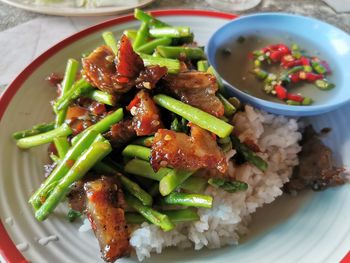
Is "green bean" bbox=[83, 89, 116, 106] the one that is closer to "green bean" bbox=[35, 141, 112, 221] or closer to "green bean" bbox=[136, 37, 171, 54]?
"green bean" bbox=[35, 141, 112, 221]

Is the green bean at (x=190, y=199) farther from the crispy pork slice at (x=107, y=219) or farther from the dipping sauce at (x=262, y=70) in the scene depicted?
the dipping sauce at (x=262, y=70)

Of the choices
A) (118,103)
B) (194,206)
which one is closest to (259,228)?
(194,206)

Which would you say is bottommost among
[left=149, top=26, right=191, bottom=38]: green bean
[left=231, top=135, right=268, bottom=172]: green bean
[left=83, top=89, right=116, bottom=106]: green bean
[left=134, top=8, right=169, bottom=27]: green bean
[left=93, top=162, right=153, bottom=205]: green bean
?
[left=231, top=135, right=268, bottom=172]: green bean

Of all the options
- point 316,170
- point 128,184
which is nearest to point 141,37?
point 128,184

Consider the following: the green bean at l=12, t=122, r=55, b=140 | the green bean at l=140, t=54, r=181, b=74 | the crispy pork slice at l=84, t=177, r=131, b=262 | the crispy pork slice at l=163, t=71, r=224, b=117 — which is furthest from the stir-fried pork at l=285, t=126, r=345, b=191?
the green bean at l=12, t=122, r=55, b=140

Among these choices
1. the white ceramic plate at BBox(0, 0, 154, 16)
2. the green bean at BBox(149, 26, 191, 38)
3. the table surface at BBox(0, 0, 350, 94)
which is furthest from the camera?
the table surface at BBox(0, 0, 350, 94)

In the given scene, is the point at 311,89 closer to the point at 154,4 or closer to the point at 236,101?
the point at 236,101

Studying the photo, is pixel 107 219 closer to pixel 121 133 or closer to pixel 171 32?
pixel 121 133
